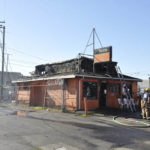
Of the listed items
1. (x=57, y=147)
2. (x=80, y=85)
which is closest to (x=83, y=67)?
(x=80, y=85)

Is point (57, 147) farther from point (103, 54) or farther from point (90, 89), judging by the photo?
point (103, 54)

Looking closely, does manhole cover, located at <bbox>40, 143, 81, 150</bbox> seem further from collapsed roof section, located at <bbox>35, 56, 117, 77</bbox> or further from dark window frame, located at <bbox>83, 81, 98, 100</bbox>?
collapsed roof section, located at <bbox>35, 56, 117, 77</bbox>

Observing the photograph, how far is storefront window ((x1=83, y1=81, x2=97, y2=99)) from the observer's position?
16.2 m

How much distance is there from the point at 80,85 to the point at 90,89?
3.57ft

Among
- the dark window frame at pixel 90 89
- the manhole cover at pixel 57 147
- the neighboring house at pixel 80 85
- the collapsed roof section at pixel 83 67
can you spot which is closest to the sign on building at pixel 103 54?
the neighboring house at pixel 80 85

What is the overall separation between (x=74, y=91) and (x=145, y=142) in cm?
972

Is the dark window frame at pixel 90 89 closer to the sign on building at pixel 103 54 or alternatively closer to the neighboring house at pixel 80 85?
the neighboring house at pixel 80 85

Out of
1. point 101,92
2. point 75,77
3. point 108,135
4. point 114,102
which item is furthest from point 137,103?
point 108,135

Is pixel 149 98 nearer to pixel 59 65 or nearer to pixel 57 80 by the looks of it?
pixel 57 80

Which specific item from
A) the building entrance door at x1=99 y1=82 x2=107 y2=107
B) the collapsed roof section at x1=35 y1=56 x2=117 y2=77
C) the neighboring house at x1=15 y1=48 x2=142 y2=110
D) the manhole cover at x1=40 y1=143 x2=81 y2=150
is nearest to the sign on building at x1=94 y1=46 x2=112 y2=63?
the neighboring house at x1=15 y1=48 x2=142 y2=110

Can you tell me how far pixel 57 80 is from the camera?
1817 cm

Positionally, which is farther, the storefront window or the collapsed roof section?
the collapsed roof section

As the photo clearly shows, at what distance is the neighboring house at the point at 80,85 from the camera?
16.0 meters

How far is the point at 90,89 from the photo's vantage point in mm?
16500
